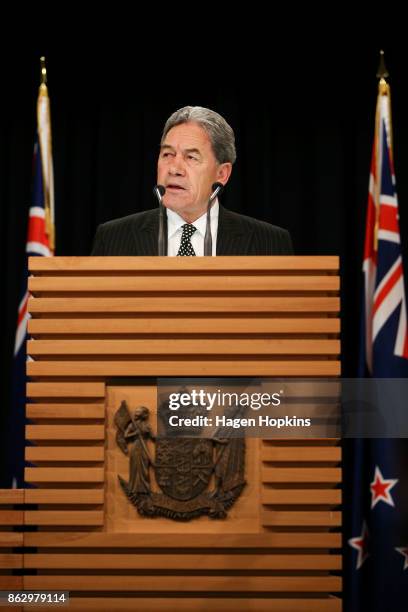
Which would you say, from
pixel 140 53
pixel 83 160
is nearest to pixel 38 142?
pixel 83 160

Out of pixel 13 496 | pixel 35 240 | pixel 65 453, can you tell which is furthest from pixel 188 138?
pixel 35 240

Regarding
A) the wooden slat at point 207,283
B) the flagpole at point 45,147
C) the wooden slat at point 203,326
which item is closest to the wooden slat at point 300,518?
the wooden slat at point 203,326

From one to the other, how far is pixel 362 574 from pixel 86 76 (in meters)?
3.38

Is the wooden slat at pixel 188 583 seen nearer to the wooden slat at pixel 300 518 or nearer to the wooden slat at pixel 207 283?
the wooden slat at pixel 300 518

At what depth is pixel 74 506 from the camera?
2225mm

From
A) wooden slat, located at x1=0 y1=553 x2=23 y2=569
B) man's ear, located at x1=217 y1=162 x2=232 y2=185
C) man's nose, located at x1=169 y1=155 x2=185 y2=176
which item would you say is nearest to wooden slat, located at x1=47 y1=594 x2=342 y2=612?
wooden slat, located at x1=0 y1=553 x2=23 y2=569

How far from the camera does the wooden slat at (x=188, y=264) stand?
2270 millimetres

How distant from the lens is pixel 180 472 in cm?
219

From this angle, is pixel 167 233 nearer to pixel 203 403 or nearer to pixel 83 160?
pixel 203 403

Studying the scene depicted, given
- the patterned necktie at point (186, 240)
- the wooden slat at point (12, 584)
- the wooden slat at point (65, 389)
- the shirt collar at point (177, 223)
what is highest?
the shirt collar at point (177, 223)

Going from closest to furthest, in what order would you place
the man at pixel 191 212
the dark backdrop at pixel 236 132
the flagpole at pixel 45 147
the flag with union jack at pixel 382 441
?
the man at pixel 191 212 → the flag with union jack at pixel 382 441 → the flagpole at pixel 45 147 → the dark backdrop at pixel 236 132

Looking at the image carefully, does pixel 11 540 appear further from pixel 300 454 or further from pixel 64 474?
pixel 300 454

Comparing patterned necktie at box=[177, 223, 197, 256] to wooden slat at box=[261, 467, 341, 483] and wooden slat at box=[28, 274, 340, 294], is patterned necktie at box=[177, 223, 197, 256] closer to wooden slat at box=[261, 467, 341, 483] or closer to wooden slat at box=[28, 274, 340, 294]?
wooden slat at box=[28, 274, 340, 294]

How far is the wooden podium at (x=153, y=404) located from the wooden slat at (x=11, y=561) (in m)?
0.03
